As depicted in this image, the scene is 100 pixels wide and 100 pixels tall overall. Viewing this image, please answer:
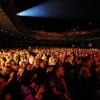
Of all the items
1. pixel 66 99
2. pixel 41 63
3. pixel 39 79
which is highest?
pixel 41 63

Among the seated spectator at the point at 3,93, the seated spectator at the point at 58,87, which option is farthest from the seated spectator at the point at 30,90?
the seated spectator at the point at 3,93

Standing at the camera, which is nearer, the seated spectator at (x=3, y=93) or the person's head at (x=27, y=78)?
the seated spectator at (x=3, y=93)

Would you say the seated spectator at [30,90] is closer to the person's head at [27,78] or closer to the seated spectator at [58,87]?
the person's head at [27,78]

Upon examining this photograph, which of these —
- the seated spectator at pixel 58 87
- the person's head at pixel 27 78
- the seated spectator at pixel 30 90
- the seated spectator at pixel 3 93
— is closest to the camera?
the seated spectator at pixel 3 93

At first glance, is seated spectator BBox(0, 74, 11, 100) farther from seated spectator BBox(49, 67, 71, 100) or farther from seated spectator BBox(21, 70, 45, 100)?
seated spectator BBox(49, 67, 71, 100)

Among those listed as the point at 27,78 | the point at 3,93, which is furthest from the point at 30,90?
the point at 3,93

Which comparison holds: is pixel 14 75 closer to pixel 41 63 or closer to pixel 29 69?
pixel 29 69

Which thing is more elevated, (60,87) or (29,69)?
(29,69)

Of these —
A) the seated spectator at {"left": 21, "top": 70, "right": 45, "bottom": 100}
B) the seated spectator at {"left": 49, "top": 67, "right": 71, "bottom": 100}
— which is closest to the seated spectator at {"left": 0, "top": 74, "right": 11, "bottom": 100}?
the seated spectator at {"left": 21, "top": 70, "right": 45, "bottom": 100}

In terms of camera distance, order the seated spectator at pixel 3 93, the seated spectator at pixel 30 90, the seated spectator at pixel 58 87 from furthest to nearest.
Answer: the seated spectator at pixel 58 87 < the seated spectator at pixel 30 90 < the seated spectator at pixel 3 93

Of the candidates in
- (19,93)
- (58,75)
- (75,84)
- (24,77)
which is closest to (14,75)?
(24,77)

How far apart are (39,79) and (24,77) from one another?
45.1 inches

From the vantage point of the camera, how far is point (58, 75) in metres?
5.55

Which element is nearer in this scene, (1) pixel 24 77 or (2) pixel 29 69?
(1) pixel 24 77
